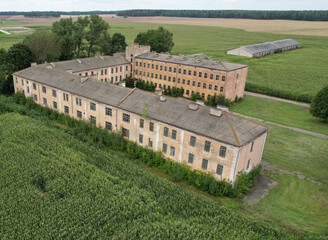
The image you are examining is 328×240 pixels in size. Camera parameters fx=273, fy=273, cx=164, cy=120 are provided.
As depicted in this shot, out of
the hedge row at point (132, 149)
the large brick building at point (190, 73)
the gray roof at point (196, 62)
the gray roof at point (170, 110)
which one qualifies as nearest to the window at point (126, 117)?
the gray roof at point (170, 110)

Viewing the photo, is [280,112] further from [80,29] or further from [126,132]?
[80,29]

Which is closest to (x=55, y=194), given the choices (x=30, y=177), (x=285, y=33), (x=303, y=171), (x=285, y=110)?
(x=30, y=177)

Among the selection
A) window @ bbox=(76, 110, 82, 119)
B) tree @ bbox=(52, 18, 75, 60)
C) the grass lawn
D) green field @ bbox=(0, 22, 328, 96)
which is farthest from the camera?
green field @ bbox=(0, 22, 328, 96)

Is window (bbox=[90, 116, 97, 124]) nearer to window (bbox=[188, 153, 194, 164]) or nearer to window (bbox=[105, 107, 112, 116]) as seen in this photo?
window (bbox=[105, 107, 112, 116])

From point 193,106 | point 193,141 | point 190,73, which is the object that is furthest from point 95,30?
point 193,141

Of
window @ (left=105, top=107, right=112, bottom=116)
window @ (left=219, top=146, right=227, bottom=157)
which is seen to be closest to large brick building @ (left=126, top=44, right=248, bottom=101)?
window @ (left=105, top=107, right=112, bottom=116)

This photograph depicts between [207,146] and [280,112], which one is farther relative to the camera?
[280,112]
